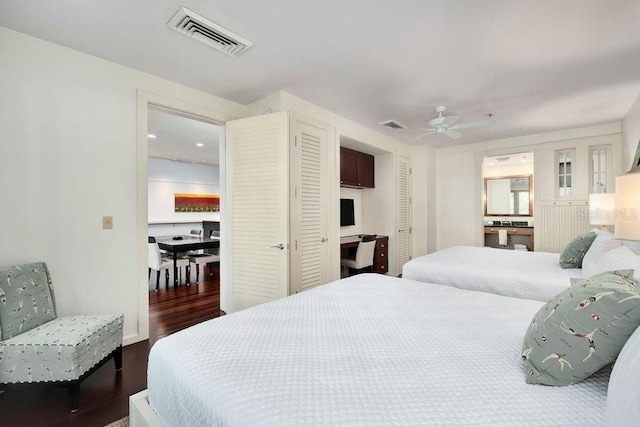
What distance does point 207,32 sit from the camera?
6.88ft

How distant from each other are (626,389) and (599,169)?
5.18m

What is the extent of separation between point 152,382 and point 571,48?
11.3ft

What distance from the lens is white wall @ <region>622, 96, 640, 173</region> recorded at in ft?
10.7

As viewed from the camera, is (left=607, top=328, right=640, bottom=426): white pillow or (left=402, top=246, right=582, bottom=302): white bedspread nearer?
(left=607, top=328, right=640, bottom=426): white pillow

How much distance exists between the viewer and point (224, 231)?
347 cm

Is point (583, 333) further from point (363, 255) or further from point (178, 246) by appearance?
point (178, 246)

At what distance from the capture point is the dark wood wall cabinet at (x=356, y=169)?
184 inches

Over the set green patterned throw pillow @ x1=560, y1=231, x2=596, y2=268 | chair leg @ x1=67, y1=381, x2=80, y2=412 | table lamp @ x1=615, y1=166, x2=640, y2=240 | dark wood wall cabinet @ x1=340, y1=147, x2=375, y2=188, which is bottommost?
chair leg @ x1=67, y1=381, x2=80, y2=412

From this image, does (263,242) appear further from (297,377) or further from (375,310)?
(297,377)

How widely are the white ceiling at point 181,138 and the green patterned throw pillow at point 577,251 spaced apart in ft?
12.7

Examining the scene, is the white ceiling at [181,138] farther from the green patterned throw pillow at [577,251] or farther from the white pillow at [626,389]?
the green patterned throw pillow at [577,251]

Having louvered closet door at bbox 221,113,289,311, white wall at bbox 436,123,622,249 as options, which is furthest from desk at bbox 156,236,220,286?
white wall at bbox 436,123,622,249

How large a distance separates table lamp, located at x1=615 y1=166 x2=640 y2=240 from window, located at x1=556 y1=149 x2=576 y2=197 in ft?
13.0

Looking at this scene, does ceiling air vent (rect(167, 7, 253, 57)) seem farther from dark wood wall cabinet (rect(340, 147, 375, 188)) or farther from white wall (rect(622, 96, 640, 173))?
white wall (rect(622, 96, 640, 173))
